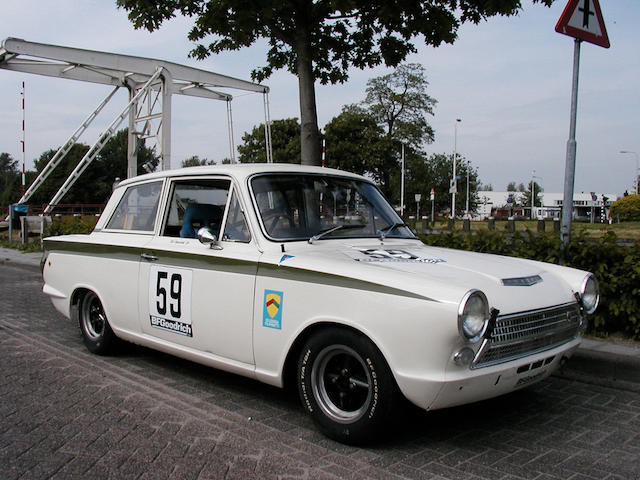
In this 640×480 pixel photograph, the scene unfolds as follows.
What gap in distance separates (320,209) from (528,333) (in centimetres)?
176

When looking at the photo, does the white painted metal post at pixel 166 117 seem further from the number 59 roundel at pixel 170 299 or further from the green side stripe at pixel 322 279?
the green side stripe at pixel 322 279

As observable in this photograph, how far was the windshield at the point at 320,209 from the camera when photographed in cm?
412

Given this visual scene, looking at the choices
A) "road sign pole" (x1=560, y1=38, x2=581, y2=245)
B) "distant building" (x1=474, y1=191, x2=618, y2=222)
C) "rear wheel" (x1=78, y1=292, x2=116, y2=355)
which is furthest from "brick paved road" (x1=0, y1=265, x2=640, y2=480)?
"distant building" (x1=474, y1=191, x2=618, y2=222)

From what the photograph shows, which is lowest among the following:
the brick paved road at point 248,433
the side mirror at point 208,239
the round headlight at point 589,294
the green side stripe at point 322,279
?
the brick paved road at point 248,433

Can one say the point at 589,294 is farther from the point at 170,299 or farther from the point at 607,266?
the point at 170,299

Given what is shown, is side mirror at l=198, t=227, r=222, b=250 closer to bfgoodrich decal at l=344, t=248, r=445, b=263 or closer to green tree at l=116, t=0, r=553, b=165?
bfgoodrich decal at l=344, t=248, r=445, b=263

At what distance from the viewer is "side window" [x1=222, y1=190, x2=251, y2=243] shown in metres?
4.11

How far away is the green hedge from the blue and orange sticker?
3497 mm

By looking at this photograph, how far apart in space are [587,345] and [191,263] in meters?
3.70

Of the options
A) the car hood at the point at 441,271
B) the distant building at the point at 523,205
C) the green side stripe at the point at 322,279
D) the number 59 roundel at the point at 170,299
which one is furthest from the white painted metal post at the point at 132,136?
the distant building at the point at 523,205

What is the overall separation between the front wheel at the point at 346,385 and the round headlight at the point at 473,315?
1.62ft

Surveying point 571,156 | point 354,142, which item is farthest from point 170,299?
point 354,142

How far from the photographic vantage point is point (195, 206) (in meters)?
4.77

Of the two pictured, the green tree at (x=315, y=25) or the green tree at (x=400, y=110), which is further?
the green tree at (x=400, y=110)
